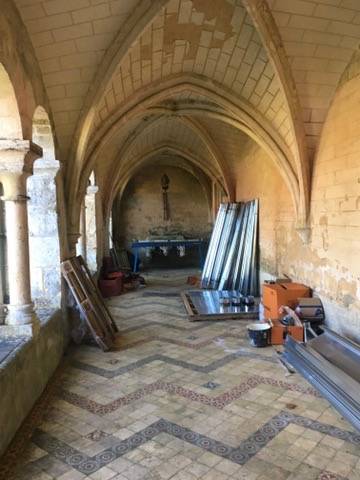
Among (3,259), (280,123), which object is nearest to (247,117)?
(280,123)

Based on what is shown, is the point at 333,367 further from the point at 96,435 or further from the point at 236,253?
the point at 236,253

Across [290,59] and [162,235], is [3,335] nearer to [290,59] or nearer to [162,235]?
[290,59]

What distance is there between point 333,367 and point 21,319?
2.79 meters

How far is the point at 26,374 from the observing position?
3.20 metres

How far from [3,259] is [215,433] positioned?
263 cm

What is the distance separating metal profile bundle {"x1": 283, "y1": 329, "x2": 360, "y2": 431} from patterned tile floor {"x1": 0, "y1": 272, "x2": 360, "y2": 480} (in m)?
0.12

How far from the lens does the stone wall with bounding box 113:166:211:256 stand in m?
14.2

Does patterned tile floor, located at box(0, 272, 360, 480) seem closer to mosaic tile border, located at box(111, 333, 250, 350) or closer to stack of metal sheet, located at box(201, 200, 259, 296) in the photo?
mosaic tile border, located at box(111, 333, 250, 350)

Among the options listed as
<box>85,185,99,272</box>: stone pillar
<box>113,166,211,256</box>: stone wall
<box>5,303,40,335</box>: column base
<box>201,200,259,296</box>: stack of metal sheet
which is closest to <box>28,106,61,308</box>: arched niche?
<box>5,303,40,335</box>: column base

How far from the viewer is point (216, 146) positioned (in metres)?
9.49

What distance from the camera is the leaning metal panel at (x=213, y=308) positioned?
612 cm

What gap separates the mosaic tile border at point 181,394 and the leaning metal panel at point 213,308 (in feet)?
7.48

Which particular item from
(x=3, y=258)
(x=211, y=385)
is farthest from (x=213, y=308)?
(x=3, y=258)

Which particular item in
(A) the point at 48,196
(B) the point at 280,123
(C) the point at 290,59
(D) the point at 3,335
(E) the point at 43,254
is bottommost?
(D) the point at 3,335
